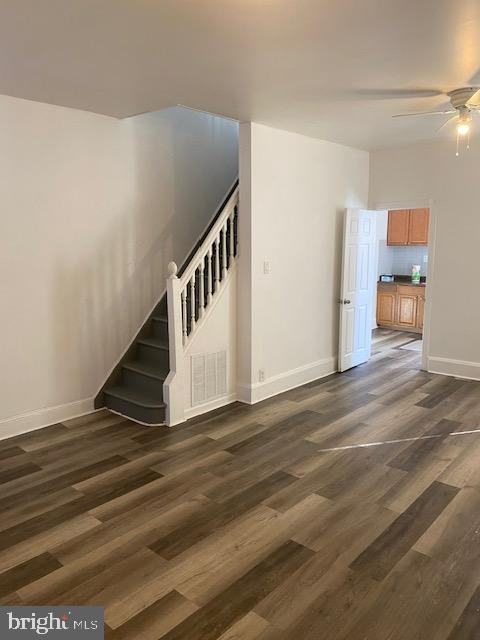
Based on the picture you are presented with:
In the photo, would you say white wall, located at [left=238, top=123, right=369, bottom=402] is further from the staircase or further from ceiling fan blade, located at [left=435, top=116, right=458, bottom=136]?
ceiling fan blade, located at [left=435, top=116, right=458, bottom=136]

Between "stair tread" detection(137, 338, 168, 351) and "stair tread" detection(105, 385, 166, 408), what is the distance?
49 centimetres

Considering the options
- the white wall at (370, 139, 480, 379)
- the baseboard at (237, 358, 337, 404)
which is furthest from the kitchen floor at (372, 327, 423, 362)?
the baseboard at (237, 358, 337, 404)

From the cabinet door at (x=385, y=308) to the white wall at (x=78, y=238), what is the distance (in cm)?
486

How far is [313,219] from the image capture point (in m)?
5.53

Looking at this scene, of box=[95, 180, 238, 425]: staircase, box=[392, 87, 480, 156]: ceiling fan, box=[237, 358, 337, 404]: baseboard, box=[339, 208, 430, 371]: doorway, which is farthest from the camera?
box=[339, 208, 430, 371]: doorway

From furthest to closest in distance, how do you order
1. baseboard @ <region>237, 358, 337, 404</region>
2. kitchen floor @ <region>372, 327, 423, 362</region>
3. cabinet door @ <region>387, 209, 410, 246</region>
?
cabinet door @ <region>387, 209, 410, 246</region> < kitchen floor @ <region>372, 327, 423, 362</region> < baseboard @ <region>237, 358, 337, 404</region>

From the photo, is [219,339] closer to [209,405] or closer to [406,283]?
[209,405]

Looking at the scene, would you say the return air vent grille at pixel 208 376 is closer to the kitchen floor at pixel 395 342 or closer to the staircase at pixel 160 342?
the staircase at pixel 160 342

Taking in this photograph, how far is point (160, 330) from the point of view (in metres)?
5.18

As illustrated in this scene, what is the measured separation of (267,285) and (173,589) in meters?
3.24

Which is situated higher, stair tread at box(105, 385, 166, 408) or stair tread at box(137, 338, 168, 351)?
stair tread at box(137, 338, 168, 351)

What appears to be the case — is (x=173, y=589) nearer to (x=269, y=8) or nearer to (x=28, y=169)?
(x=269, y=8)

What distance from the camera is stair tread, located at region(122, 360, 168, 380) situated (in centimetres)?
464

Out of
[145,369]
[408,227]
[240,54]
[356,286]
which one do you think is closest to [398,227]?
[408,227]
